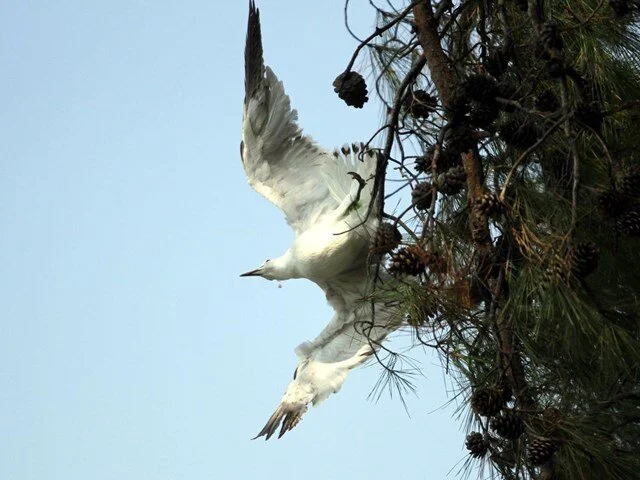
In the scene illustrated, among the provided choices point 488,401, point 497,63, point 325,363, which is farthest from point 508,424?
point 325,363

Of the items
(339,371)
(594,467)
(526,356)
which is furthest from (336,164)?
(594,467)

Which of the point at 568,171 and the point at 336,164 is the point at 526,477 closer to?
the point at 568,171

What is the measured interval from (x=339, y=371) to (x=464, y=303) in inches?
64.8

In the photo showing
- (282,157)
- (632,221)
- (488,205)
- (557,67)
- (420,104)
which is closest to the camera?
(557,67)

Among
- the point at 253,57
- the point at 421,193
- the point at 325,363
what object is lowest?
the point at 421,193

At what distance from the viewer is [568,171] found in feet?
9.26

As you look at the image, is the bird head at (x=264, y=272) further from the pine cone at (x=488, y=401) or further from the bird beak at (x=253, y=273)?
the pine cone at (x=488, y=401)

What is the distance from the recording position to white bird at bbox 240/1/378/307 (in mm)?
4277

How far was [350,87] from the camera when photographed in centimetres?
266

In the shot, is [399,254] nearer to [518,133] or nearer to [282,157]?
[518,133]

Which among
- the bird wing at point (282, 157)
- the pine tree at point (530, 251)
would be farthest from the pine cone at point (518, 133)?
the bird wing at point (282, 157)

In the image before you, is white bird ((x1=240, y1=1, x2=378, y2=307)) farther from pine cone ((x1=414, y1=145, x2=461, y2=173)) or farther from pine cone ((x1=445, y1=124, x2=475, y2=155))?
pine cone ((x1=445, y1=124, x2=475, y2=155))

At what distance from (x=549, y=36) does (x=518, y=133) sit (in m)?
0.30

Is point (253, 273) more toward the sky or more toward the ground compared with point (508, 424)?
more toward the sky
